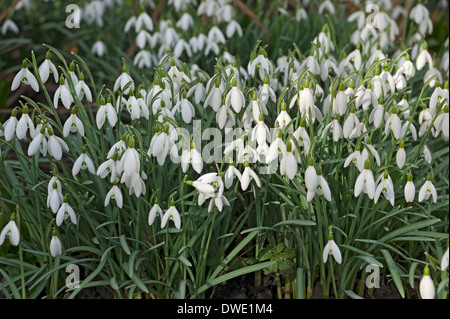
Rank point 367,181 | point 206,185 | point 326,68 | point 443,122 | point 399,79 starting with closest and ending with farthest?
1. point 206,185
2. point 367,181
3. point 443,122
4. point 399,79
5. point 326,68

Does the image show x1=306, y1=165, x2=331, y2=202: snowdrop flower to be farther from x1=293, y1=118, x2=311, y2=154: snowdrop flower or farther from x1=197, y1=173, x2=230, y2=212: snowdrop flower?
x1=197, y1=173, x2=230, y2=212: snowdrop flower

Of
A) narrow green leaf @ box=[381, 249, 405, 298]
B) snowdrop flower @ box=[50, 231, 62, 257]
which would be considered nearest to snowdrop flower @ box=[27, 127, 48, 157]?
snowdrop flower @ box=[50, 231, 62, 257]

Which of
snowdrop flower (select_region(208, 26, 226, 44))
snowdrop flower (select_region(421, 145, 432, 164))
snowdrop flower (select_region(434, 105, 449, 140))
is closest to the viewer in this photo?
snowdrop flower (select_region(434, 105, 449, 140))

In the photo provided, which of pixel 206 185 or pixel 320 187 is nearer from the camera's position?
pixel 206 185

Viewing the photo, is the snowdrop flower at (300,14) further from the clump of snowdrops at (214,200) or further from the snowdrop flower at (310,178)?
the snowdrop flower at (310,178)

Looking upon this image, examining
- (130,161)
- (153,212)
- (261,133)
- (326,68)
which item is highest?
(326,68)

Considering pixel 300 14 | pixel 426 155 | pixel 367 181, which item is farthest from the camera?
pixel 300 14

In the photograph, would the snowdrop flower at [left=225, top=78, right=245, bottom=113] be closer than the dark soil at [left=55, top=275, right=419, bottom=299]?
Yes

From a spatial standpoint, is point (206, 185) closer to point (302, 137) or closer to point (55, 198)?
point (302, 137)

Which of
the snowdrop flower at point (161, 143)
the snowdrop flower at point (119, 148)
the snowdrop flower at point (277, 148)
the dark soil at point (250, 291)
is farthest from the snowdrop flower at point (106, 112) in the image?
the dark soil at point (250, 291)

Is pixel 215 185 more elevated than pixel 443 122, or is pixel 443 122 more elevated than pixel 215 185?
pixel 443 122

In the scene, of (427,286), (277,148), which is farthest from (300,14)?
(427,286)
